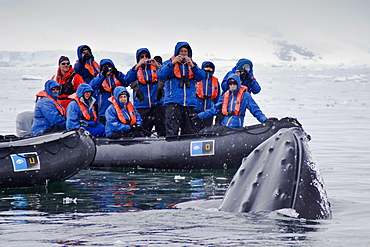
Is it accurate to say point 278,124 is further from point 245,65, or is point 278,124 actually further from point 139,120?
point 139,120

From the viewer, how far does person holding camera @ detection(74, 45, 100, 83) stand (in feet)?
44.7

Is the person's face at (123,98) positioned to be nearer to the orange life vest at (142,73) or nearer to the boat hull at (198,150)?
the boat hull at (198,150)

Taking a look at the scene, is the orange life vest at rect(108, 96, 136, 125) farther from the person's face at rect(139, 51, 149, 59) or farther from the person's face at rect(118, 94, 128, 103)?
the person's face at rect(139, 51, 149, 59)

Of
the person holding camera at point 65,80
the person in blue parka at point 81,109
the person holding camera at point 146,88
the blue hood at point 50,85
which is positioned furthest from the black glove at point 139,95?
the blue hood at point 50,85

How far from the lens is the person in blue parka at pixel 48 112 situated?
1188cm

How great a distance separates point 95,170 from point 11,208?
157 inches

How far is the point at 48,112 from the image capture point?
39.3 feet

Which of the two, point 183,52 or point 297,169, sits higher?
point 183,52

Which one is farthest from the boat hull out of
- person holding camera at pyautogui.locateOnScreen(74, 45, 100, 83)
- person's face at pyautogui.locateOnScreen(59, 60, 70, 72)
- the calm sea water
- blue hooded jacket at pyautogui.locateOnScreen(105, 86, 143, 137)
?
person holding camera at pyautogui.locateOnScreen(74, 45, 100, 83)

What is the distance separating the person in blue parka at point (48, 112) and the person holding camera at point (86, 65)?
1704 millimetres

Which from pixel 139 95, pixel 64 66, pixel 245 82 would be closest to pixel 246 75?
pixel 245 82

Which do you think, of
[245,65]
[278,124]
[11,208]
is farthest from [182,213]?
[245,65]

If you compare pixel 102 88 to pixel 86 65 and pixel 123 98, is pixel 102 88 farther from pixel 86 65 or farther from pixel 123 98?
pixel 123 98

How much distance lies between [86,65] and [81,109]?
1.98 m
